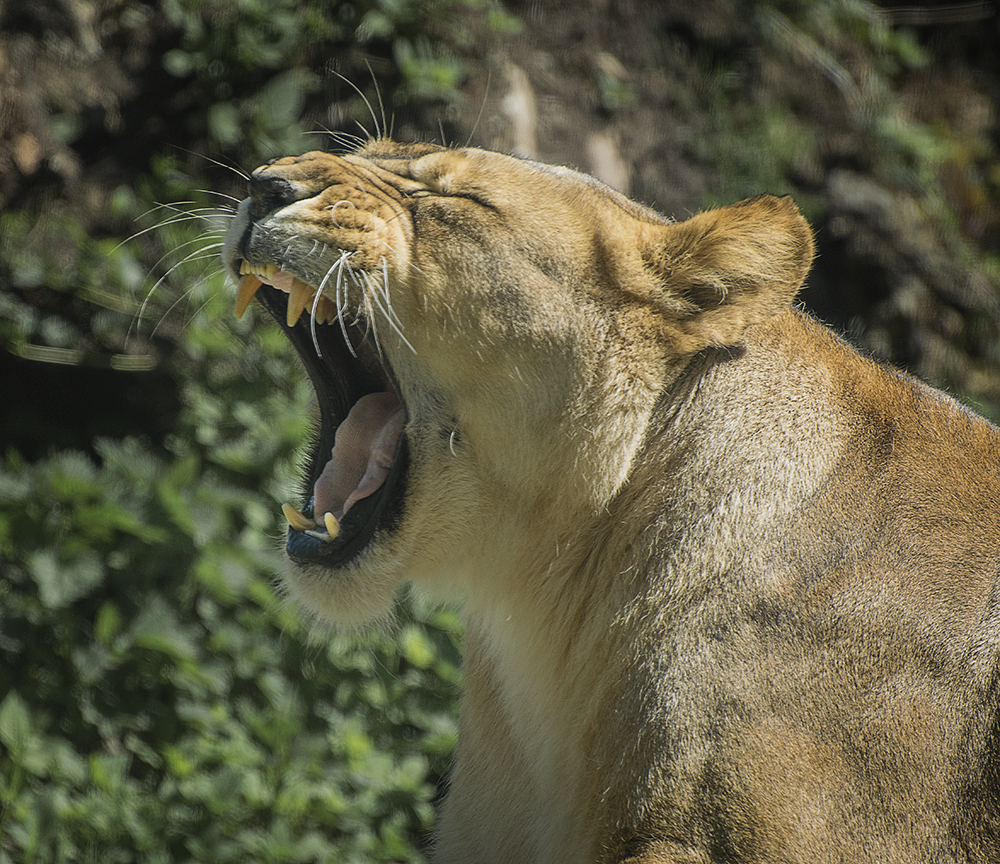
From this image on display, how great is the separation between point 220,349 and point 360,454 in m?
1.29

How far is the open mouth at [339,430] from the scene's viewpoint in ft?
7.16

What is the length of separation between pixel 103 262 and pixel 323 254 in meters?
1.81

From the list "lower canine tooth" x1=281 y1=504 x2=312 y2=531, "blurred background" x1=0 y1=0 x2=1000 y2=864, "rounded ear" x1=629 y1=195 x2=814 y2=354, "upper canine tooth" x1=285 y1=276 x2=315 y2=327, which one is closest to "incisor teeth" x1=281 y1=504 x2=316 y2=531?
"lower canine tooth" x1=281 y1=504 x2=312 y2=531

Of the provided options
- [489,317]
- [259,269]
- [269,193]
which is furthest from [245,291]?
[489,317]

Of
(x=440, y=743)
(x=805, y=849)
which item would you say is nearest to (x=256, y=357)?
→ (x=440, y=743)

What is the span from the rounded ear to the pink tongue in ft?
2.22

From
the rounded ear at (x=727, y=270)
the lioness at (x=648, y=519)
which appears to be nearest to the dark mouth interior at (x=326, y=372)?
the lioness at (x=648, y=519)

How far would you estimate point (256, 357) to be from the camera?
3.56m

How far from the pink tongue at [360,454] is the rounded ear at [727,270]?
677 mm

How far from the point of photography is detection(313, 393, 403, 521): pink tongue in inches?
89.2

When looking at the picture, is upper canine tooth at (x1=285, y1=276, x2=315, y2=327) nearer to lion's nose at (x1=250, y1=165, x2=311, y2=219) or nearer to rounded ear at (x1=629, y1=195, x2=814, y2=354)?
lion's nose at (x1=250, y1=165, x2=311, y2=219)

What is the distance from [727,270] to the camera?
197 centimetres

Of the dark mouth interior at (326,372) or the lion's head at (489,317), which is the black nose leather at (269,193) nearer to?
the lion's head at (489,317)

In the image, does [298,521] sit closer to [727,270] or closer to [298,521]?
[298,521]
